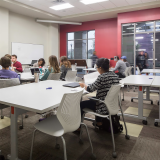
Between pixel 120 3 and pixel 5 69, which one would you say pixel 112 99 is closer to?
pixel 5 69

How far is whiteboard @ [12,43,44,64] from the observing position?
25.3 ft

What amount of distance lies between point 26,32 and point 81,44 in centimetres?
329

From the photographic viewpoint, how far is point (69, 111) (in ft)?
4.75

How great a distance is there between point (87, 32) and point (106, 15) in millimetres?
1802

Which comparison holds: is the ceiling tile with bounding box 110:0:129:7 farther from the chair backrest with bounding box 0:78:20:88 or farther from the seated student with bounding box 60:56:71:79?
the chair backrest with bounding box 0:78:20:88

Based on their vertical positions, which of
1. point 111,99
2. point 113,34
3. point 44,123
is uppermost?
point 113,34

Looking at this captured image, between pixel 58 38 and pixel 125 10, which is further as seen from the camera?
pixel 58 38

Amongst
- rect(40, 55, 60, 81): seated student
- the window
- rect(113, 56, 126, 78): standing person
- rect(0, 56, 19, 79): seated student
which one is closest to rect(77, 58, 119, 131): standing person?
rect(0, 56, 19, 79): seated student

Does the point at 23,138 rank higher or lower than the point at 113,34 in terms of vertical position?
lower

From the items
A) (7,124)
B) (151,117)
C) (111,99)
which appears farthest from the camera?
(151,117)

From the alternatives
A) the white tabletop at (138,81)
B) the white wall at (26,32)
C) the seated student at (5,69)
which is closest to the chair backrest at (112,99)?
the white tabletop at (138,81)

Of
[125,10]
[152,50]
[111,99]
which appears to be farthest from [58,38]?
[111,99]

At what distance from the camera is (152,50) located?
7309 mm

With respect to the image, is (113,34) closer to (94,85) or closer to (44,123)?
(94,85)
